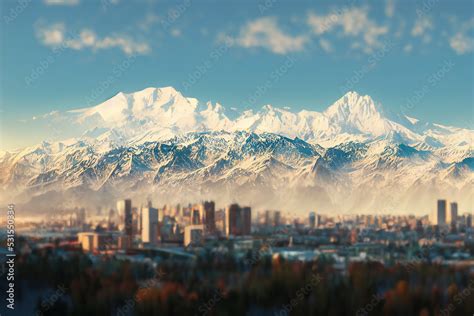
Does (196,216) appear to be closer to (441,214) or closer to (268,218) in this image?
(268,218)

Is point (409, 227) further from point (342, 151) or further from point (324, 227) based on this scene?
point (342, 151)

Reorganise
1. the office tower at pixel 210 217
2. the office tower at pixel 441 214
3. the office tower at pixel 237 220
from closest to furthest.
→ 1. the office tower at pixel 237 220
2. the office tower at pixel 210 217
3. the office tower at pixel 441 214

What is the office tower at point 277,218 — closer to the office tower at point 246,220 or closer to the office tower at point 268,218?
the office tower at point 268,218

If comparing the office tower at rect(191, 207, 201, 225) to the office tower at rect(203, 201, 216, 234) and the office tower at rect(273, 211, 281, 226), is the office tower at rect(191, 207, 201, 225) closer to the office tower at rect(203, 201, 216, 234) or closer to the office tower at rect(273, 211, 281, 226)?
the office tower at rect(203, 201, 216, 234)

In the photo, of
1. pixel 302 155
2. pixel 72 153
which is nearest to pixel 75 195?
pixel 72 153

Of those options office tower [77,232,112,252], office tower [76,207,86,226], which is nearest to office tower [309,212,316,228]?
office tower [76,207,86,226]

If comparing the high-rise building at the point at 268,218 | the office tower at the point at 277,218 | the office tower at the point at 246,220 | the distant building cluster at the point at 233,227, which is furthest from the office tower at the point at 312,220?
the office tower at the point at 246,220
